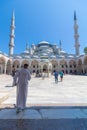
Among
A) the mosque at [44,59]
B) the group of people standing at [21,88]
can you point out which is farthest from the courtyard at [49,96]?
the mosque at [44,59]

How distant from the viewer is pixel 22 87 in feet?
11.8

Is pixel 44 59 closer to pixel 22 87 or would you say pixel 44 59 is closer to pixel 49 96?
pixel 49 96

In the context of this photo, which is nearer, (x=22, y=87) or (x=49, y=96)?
(x=22, y=87)

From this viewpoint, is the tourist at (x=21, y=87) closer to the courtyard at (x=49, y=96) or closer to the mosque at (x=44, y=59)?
the courtyard at (x=49, y=96)

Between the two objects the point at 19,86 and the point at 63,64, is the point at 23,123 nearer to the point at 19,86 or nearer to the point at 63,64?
the point at 19,86

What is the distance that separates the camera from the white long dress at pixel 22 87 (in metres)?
3.51

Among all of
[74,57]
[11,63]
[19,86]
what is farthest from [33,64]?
[19,86]

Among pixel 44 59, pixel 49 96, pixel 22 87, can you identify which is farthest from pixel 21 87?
pixel 44 59

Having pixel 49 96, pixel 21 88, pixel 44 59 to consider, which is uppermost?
pixel 44 59

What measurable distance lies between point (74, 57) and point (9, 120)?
56909 millimetres

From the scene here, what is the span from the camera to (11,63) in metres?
55.9

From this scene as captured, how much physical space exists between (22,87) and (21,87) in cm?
2

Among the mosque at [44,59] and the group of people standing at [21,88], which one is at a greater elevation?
the mosque at [44,59]

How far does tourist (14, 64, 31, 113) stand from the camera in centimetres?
349
